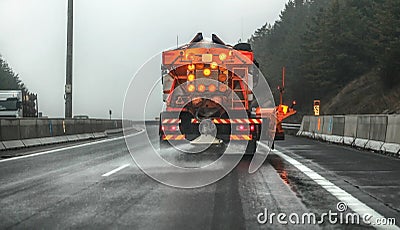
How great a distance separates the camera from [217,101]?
50.2ft

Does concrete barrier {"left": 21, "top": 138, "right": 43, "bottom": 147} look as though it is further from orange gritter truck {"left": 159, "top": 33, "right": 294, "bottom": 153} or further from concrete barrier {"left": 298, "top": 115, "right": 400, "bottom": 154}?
concrete barrier {"left": 298, "top": 115, "right": 400, "bottom": 154}

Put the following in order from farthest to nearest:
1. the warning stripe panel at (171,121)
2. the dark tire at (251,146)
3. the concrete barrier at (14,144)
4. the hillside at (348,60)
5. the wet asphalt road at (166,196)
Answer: the hillside at (348,60)
the concrete barrier at (14,144)
the dark tire at (251,146)
the warning stripe panel at (171,121)
the wet asphalt road at (166,196)

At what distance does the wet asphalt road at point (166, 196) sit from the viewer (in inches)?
253

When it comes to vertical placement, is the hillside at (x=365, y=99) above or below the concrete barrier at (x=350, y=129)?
above

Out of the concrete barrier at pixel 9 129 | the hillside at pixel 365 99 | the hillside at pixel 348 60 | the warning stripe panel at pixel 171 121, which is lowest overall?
the concrete barrier at pixel 9 129

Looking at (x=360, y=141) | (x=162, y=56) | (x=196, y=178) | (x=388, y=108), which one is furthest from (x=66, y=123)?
(x=388, y=108)

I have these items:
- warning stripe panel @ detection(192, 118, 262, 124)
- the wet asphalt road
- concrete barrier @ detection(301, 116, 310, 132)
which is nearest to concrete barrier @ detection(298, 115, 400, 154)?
concrete barrier @ detection(301, 116, 310, 132)

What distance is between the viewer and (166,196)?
828cm

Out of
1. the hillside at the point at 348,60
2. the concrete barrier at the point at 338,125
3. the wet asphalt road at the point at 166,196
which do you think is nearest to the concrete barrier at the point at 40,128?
the wet asphalt road at the point at 166,196

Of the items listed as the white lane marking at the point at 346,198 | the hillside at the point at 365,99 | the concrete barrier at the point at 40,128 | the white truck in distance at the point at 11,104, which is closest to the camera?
the white lane marking at the point at 346,198

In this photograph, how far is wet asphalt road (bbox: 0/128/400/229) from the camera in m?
6.43

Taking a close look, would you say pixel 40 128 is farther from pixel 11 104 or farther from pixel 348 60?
pixel 348 60

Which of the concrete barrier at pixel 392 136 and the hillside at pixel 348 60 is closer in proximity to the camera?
the concrete barrier at pixel 392 136

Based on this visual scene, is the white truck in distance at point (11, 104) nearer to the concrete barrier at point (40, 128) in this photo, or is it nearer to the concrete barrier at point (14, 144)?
the concrete barrier at point (40, 128)
